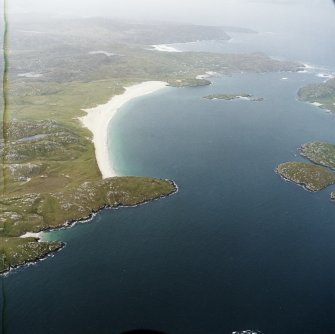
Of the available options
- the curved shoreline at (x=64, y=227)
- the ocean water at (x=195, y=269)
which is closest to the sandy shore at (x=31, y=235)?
the curved shoreline at (x=64, y=227)

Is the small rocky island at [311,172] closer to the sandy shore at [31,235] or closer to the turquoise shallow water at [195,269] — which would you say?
the turquoise shallow water at [195,269]

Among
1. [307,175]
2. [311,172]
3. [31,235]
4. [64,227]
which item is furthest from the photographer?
[311,172]

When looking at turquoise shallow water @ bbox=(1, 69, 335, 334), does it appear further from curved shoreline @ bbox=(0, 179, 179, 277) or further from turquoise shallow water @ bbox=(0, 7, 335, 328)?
curved shoreline @ bbox=(0, 179, 179, 277)

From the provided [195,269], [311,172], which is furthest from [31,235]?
[311,172]

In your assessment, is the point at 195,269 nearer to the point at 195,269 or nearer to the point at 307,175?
the point at 195,269

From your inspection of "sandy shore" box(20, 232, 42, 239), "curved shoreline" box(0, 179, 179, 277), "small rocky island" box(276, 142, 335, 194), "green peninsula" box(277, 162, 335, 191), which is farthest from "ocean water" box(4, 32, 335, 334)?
"sandy shore" box(20, 232, 42, 239)

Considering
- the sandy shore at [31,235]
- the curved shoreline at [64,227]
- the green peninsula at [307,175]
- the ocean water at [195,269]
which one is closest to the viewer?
the ocean water at [195,269]

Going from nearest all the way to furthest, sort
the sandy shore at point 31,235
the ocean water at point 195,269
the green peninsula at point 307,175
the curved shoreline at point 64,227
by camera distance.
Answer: the ocean water at point 195,269
the curved shoreline at point 64,227
the sandy shore at point 31,235
the green peninsula at point 307,175

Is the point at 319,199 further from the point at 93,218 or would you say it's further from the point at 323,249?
the point at 93,218

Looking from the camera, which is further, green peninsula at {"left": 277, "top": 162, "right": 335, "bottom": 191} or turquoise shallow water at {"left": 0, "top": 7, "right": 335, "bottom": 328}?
green peninsula at {"left": 277, "top": 162, "right": 335, "bottom": 191}

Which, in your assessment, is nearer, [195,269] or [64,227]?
[195,269]
